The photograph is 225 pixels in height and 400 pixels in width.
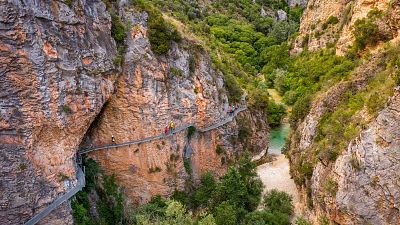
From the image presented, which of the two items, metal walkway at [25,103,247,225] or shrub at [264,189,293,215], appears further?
shrub at [264,189,293,215]

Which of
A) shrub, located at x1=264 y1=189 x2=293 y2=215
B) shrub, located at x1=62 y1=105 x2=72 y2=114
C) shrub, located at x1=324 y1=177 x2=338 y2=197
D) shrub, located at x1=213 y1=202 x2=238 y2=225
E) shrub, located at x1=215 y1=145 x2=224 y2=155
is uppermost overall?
shrub, located at x1=62 y1=105 x2=72 y2=114

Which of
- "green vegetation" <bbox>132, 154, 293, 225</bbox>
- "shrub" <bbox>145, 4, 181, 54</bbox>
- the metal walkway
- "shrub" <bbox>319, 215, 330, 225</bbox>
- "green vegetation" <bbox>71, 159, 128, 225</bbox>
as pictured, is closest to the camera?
the metal walkway

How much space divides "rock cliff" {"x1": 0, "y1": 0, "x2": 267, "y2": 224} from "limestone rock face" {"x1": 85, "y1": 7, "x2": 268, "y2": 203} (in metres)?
0.08

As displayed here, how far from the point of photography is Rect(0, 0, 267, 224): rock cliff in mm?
19438

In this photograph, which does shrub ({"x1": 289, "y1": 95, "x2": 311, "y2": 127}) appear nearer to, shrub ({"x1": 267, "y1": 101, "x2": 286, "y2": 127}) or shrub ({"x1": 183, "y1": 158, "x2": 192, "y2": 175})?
shrub ({"x1": 183, "y1": 158, "x2": 192, "y2": 175})

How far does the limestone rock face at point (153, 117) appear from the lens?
27.2 meters

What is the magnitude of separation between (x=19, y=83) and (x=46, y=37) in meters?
3.03

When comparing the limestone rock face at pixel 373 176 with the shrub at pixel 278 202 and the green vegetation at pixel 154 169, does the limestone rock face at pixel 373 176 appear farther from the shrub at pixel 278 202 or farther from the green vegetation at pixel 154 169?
the green vegetation at pixel 154 169

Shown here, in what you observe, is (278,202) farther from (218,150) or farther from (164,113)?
(164,113)

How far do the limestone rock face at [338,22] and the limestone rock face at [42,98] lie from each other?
76.2 feet

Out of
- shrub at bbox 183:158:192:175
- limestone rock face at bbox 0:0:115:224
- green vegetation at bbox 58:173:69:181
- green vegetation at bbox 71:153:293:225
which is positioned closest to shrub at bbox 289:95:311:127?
green vegetation at bbox 71:153:293:225

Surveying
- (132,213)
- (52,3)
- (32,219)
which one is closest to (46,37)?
(52,3)

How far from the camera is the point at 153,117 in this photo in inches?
1105

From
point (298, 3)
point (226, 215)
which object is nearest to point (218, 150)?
point (226, 215)
